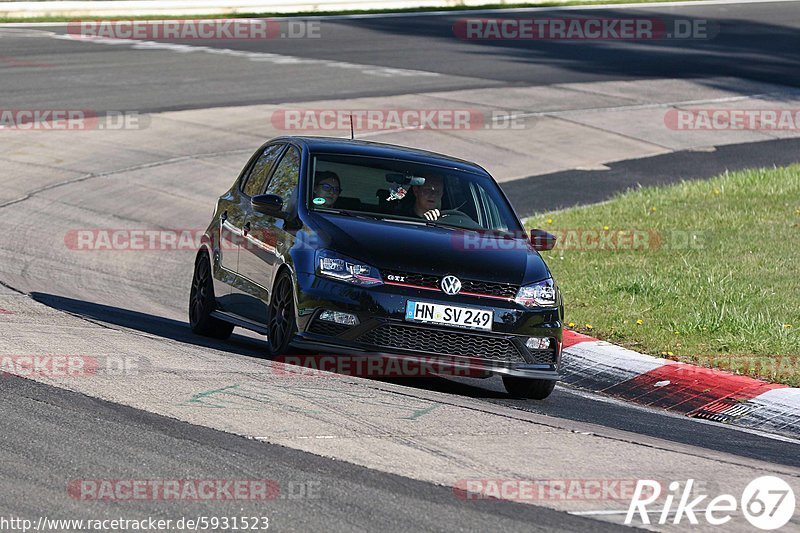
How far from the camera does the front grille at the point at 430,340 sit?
908 cm

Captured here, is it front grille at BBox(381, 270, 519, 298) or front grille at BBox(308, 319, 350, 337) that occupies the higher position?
front grille at BBox(381, 270, 519, 298)

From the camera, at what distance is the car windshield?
10141 millimetres

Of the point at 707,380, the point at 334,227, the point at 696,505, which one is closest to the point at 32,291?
the point at 334,227

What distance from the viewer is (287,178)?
10.6 metres

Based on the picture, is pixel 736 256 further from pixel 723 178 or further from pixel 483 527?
pixel 483 527

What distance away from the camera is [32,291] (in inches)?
481

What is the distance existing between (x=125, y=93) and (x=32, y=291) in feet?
44.7

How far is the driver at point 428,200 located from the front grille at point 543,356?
4.50ft
